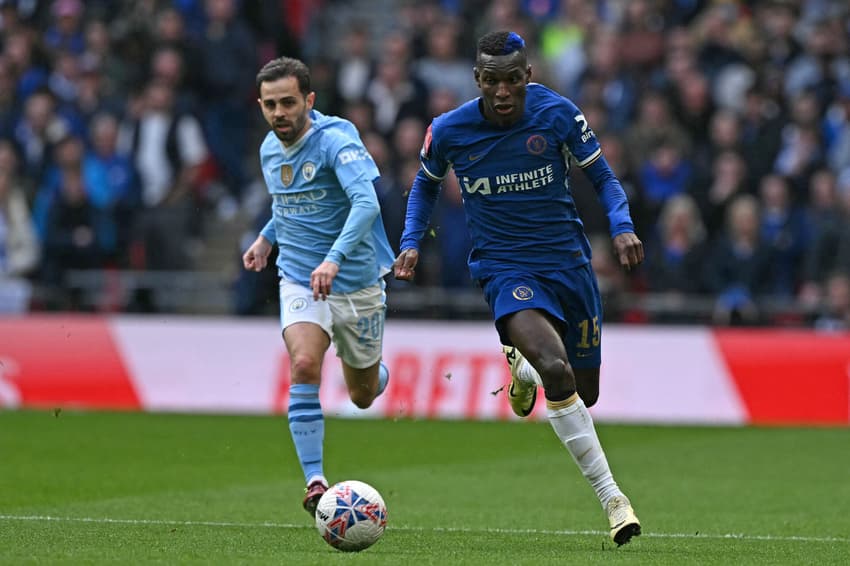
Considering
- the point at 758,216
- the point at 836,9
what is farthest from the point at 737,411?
the point at 836,9

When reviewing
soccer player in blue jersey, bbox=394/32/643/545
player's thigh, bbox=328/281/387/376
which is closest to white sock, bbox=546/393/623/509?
soccer player in blue jersey, bbox=394/32/643/545

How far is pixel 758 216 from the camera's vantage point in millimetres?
19000

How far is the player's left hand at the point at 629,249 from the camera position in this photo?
8711mm

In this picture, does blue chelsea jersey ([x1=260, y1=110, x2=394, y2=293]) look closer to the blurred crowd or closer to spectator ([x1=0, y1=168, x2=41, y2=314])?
the blurred crowd

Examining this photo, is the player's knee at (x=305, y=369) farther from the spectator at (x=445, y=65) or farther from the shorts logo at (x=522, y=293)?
the spectator at (x=445, y=65)

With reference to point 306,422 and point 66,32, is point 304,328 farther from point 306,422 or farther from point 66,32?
point 66,32

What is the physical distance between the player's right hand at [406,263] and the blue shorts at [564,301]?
415 mm

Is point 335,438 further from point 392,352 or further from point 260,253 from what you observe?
point 260,253

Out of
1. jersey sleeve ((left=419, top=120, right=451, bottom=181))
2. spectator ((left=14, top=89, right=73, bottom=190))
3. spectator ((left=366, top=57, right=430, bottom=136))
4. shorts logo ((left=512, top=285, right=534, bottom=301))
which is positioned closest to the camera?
shorts logo ((left=512, top=285, right=534, bottom=301))

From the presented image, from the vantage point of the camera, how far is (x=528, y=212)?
9.39 meters

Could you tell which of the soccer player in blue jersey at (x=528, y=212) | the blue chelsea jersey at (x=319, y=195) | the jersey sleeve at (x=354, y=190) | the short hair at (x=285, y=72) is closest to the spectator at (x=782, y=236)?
the blue chelsea jersey at (x=319, y=195)

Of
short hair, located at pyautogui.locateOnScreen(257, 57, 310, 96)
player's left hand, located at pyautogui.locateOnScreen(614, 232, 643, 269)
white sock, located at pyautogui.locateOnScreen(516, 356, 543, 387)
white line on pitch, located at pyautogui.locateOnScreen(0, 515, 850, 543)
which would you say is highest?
short hair, located at pyautogui.locateOnScreen(257, 57, 310, 96)

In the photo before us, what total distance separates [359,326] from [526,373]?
1138 mm

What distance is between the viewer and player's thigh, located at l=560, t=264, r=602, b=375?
940 centimetres
